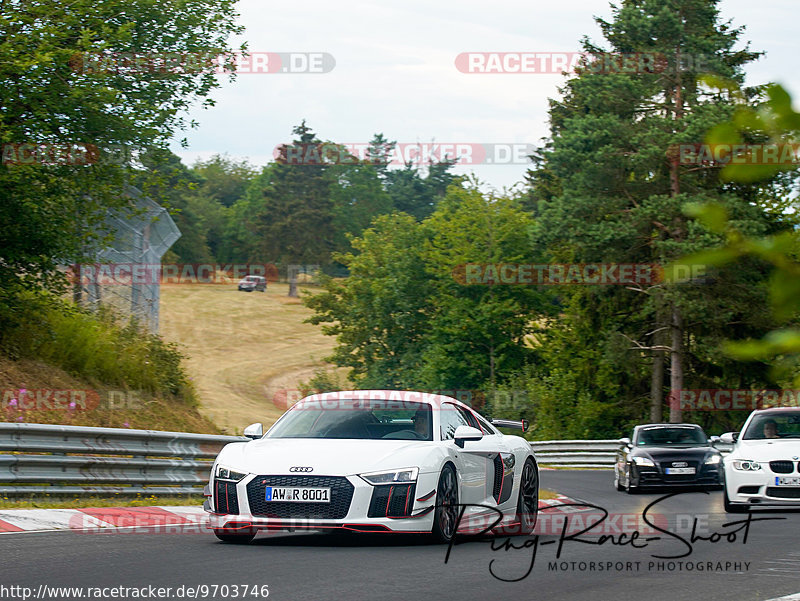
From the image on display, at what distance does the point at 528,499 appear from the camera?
37.9 ft

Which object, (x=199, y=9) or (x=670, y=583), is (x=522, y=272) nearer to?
(x=199, y=9)

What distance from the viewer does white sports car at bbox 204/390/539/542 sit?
900cm

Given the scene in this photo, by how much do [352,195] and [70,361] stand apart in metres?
128

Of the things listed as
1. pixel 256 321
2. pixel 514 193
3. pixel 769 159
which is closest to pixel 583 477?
pixel 769 159

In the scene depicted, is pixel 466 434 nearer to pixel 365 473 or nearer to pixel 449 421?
pixel 449 421

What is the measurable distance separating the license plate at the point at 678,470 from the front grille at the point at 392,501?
13.0 meters

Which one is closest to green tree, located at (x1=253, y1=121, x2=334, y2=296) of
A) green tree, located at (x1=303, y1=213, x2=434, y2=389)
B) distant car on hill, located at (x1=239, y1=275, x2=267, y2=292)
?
distant car on hill, located at (x1=239, y1=275, x2=267, y2=292)

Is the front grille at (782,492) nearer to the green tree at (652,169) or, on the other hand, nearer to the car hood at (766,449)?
the car hood at (766,449)

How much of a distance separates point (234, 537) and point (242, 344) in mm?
82688

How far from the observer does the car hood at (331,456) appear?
912 centimetres

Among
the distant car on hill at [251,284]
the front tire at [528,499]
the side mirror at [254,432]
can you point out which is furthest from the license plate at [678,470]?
the distant car on hill at [251,284]

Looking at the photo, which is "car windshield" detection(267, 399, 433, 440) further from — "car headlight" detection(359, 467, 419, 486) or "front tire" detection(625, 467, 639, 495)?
"front tire" detection(625, 467, 639, 495)

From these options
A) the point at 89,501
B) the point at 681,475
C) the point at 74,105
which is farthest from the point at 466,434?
the point at 681,475

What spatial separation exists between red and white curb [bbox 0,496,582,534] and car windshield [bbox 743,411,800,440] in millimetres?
7836
